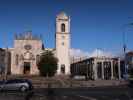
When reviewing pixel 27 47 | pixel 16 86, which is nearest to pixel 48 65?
pixel 27 47

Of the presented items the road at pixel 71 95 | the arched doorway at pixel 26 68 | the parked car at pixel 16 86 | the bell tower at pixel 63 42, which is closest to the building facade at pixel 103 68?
the bell tower at pixel 63 42

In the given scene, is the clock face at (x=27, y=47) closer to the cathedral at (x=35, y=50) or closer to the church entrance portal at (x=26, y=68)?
the cathedral at (x=35, y=50)

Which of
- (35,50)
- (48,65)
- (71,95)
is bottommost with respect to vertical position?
(71,95)

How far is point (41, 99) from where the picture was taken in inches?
990

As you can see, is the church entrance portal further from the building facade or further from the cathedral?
the building facade

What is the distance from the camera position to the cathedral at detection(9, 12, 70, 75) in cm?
11125

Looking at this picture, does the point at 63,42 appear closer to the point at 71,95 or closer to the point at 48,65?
the point at 48,65

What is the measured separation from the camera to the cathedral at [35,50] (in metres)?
111

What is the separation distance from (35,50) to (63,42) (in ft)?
35.9

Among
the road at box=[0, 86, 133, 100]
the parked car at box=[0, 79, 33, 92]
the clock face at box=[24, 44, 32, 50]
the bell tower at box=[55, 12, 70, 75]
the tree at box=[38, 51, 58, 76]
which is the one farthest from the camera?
the clock face at box=[24, 44, 32, 50]

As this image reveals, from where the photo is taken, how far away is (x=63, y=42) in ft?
366

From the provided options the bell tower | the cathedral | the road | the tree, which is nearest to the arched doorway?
the cathedral

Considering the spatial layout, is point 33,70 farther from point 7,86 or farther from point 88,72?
point 7,86

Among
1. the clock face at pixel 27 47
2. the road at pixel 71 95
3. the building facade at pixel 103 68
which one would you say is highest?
the clock face at pixel 27 47
